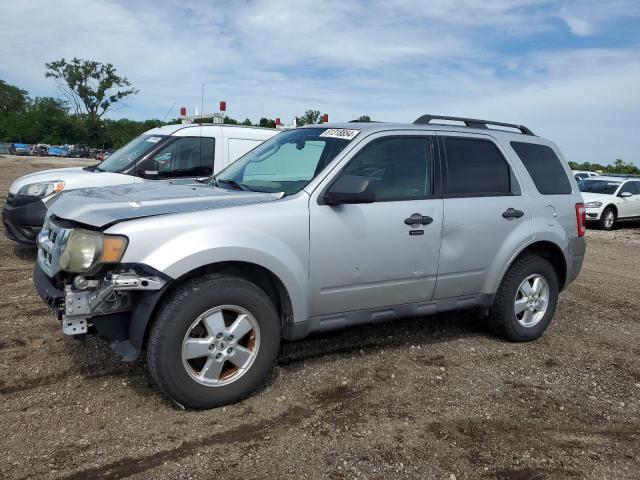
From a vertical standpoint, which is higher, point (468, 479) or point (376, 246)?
point (376, 246)

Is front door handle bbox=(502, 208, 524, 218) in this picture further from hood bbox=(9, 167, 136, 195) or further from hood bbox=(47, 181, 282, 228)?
hood bbox=(9, 167, 136, 195)

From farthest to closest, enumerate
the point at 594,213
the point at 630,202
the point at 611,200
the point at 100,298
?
1. the point at 630,202
2. the point at 611,200
3. the point at 594,213
4. the point at 100,298

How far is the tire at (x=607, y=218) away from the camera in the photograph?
16875mm

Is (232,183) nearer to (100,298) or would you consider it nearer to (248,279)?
(248,279)

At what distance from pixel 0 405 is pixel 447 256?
10.7 ft

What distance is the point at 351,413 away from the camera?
3711 millimetres

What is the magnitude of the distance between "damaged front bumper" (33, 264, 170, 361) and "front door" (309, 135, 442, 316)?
3.65ft

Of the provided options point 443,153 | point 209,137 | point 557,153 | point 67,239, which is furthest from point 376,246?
point 209,137

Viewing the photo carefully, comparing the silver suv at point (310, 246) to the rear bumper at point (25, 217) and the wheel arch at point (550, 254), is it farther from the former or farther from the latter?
the rear bumper at point (25, 217)

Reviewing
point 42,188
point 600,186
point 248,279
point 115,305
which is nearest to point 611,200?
point 600,186

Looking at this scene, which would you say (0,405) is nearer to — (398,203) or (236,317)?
(236,317)

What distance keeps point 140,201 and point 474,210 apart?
2615mm

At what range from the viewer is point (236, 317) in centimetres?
367

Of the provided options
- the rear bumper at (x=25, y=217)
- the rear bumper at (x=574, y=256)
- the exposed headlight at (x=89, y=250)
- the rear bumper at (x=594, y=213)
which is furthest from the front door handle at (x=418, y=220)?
the rear bumper at (x=594, y=213)
